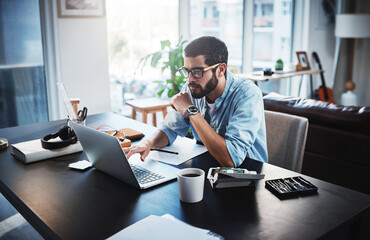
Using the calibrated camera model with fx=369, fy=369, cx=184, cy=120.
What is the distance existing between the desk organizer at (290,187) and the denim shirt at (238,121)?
241 mm

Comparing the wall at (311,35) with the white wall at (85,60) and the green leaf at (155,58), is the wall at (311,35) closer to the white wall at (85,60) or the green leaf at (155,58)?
the green leaf at (155,58)

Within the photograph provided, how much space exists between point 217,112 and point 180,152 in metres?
0.30

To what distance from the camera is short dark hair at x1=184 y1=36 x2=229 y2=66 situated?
165 cm

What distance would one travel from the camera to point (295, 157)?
1.69m

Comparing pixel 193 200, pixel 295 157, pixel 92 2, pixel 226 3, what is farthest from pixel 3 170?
pixel 226 3

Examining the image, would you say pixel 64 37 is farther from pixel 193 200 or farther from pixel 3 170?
pixel 193 200

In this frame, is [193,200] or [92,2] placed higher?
[92,2]

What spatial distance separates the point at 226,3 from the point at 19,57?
2570 mm

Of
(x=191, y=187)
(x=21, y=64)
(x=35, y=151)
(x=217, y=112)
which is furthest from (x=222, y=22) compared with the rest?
(x=191, y=187)

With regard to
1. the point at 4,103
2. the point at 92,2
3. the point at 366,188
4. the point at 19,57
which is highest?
the point at 92,2

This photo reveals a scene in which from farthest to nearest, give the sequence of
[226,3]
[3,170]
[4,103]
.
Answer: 1. [226,3]
2. [4,103]
3. [3,170]

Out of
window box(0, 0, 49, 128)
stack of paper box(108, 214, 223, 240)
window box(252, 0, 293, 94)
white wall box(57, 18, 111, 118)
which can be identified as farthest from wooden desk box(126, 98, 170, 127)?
stack of paper box(108, 214, 223, 240)

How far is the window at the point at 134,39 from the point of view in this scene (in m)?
3.86

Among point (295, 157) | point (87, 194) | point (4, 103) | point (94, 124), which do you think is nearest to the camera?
point (87, 194)
